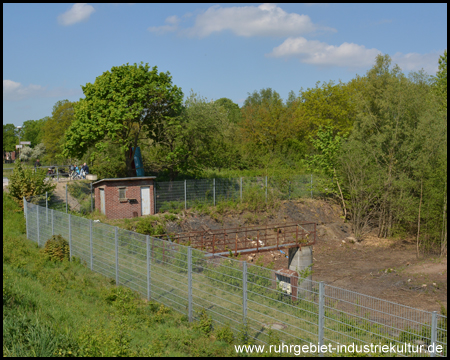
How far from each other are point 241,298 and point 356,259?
1714 centimetres

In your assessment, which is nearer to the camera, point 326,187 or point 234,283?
point 234,283

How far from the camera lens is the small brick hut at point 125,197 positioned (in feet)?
82.3

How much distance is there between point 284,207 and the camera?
100 ft

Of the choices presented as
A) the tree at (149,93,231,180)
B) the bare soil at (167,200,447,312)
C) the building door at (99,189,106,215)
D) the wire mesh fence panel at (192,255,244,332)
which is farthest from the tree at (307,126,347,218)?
the wire mesh fence panel at (192,255,244,332)

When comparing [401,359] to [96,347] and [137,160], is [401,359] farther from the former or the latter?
[137,160]

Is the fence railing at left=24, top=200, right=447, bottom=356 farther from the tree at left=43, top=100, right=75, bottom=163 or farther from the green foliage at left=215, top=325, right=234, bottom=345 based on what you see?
the tree at left=43, top=100, right=75, bottom=163

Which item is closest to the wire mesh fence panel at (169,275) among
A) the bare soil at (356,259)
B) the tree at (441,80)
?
the bare soil at (356,259)

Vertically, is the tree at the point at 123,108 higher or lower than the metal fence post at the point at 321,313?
higher

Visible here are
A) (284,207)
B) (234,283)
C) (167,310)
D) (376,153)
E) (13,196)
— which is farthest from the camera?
(284,207)

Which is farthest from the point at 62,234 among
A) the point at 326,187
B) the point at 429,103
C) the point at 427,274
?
the point at 429,103

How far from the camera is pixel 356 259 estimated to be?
23.3 metres

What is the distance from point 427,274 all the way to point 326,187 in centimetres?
1236

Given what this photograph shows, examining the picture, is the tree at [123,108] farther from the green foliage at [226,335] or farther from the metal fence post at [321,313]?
the metal fence post at [321,313]

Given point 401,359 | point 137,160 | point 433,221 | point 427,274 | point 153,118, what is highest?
point 153,118
